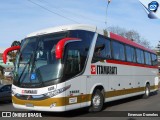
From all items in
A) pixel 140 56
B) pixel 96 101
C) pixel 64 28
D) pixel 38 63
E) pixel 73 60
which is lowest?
pixel 96 101

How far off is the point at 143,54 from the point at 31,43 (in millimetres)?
10275

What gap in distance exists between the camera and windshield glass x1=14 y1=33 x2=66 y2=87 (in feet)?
34.6

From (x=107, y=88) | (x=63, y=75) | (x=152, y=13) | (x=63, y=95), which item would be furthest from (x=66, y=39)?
(x=152, y=13)

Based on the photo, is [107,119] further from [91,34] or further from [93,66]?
[91,34]

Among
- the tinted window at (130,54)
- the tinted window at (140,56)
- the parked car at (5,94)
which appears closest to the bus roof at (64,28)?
the tinted window at (130,54)

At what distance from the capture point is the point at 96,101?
1255cm

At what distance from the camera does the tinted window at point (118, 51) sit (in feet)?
48.1

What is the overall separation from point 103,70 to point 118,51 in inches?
89.7

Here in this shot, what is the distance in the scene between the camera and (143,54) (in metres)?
20.0

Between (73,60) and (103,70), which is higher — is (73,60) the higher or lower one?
the higher one

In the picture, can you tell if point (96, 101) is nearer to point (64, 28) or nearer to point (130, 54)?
point (64, 28)

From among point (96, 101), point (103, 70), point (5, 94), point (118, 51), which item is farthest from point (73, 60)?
point (5, 94)

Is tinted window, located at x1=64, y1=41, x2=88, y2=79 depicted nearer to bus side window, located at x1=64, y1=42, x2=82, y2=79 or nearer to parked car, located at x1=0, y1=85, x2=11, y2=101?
bus side window, located at x1=64, y1=42, x2=82, y2=79

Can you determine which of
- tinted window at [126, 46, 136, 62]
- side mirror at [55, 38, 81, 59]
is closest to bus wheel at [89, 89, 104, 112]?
side mirror at [55, 38, 81, 59]
